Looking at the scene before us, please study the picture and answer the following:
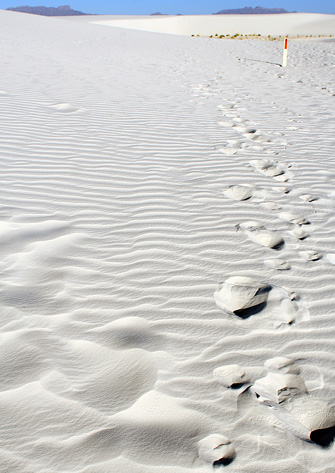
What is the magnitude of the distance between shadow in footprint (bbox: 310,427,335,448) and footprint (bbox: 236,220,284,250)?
4.74ft

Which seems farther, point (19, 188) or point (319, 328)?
point (19, 188)

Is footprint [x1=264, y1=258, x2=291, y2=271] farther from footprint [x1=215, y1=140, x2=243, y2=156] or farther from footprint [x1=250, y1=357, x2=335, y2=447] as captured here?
footprint [x1=215, y1=140, x2=243, y2=156]

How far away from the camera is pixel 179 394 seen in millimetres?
1761

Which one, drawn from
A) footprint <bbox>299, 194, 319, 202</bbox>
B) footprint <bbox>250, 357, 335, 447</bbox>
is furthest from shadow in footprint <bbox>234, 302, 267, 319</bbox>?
footprint <bbox>299, 194, 319, 202</bbox>

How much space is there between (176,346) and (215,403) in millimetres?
365

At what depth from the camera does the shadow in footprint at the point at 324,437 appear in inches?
62.3

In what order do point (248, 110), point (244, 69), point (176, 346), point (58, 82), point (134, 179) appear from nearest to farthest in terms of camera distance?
point (176, 346)
point (134, 179)
point (248, 110)
point (58, 82)
point (244, 69)

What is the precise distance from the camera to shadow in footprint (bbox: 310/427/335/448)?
1.58 m

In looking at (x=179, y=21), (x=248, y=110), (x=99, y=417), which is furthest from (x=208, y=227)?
(x=179, y=21)

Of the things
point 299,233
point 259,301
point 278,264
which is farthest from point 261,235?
point 259,301

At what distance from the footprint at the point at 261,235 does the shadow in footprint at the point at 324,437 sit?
144cm

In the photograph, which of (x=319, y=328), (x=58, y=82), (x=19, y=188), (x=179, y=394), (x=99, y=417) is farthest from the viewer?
(x=58, y=82)

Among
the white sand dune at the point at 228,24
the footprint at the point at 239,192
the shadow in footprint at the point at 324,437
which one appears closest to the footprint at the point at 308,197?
the footprint at the point at 239,192

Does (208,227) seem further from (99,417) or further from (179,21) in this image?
(179,21)
